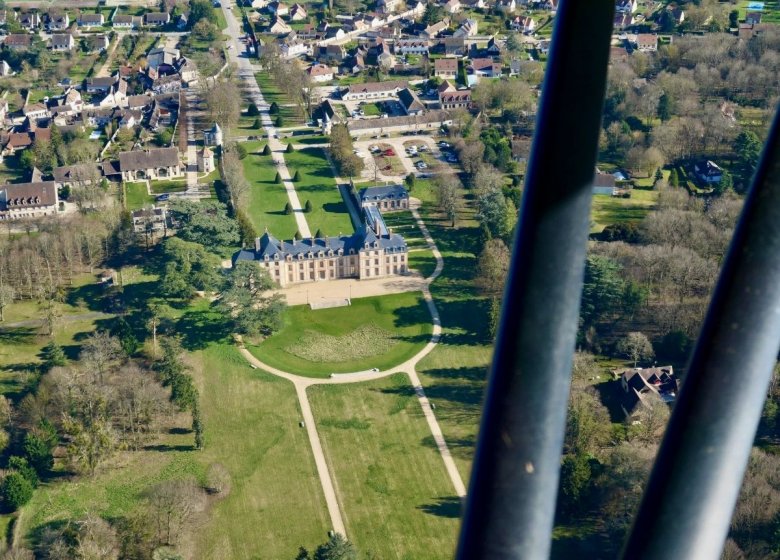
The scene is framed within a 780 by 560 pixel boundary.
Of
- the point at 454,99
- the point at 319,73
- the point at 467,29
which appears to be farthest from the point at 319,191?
the point at 467,29

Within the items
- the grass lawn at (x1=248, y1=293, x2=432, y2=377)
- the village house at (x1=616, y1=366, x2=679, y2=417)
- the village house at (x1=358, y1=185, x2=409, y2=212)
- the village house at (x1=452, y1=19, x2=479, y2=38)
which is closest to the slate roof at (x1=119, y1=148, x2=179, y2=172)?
the village house at (x1=358, y1=185, x2=409, y2=212)

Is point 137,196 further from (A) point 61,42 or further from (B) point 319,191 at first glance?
(A) point 61,42

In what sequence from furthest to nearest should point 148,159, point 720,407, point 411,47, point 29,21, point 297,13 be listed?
point 297,13 < point 29,21 < point 411,47 < point 148,159 < point 720,407

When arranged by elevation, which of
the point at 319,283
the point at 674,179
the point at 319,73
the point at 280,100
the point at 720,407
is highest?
the point at 720,407

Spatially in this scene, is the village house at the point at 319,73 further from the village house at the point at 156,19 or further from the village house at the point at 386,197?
the village house at the point at 386,197

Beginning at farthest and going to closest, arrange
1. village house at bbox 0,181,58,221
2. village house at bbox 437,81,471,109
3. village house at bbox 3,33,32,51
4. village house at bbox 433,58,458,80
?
village house at bbox 3,33,32,51 < village house at bbox 433,58,458,80 < village house at bbox 437,81,471,109 < village house at bbox 0,181,58,221

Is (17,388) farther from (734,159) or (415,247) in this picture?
(734,159)

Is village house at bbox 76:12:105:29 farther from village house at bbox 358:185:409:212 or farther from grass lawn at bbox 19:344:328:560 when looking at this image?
grass lawn at bbox 19:344:328:560

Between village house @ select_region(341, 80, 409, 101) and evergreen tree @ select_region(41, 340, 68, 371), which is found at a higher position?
village house @ select_region(341, 80, 409, 101)
